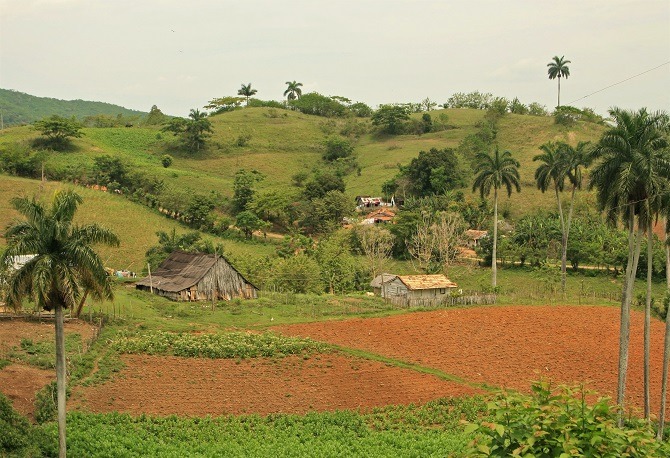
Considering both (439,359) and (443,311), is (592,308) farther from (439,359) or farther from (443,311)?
(439,359)

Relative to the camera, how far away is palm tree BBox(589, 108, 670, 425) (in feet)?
64.6

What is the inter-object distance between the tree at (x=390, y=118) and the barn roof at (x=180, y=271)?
198 feet

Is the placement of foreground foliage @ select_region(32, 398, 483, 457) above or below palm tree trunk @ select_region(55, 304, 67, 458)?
below

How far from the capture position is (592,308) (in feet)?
119

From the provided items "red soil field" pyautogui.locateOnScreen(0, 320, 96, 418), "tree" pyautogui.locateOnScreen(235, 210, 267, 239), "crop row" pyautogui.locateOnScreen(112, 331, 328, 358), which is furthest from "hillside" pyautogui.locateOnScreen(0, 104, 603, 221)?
"crop row" pyautogui.locateOnScreen(112, 331, 328, 358)

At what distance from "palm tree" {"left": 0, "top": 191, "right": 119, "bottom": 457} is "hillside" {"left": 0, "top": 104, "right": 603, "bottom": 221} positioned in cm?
5313

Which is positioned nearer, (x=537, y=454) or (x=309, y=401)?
(x=537, y=454)

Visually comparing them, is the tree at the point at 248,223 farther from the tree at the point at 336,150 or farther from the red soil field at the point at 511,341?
the tree at the point at 336,150

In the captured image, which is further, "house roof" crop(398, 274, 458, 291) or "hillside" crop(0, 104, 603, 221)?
"hillside" crop(0, 104, 603, 221)

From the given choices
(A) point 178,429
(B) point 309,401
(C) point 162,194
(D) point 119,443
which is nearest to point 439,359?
(B) point 309,401

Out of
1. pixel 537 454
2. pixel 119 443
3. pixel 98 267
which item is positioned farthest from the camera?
pixel 119 443

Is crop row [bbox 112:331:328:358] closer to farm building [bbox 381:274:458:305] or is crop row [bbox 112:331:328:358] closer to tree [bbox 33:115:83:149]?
farm building [bbox 381:274:458:305]

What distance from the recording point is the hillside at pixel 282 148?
73188 millimetres

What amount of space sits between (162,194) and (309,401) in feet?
135
